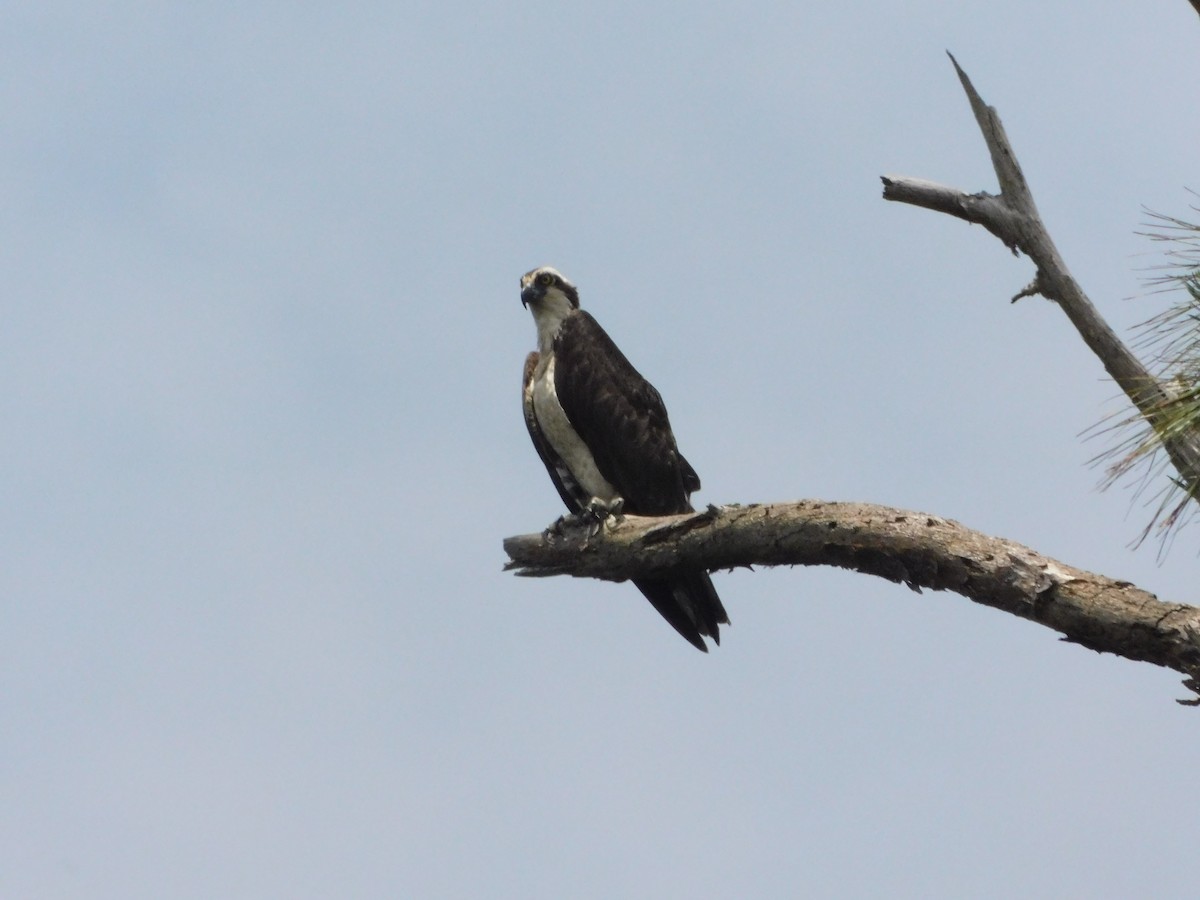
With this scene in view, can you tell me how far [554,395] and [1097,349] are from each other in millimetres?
3778

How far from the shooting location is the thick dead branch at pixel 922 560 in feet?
16.2

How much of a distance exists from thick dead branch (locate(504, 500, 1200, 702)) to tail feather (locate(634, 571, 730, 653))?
0.81m

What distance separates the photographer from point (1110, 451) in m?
5.14

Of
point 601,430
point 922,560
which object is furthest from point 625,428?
point 922,560

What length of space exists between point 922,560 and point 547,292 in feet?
16.1

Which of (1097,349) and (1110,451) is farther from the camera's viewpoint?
(1097,349)

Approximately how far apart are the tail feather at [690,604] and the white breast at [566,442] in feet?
2.85

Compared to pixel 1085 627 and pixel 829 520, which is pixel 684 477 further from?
pixel 1085 627

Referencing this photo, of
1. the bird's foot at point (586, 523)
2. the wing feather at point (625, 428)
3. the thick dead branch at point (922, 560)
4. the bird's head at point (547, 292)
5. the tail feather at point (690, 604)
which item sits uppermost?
the bird's head at point (547, 292)

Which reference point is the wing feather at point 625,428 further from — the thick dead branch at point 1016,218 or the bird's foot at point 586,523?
the thick dead branch at point 1016,218

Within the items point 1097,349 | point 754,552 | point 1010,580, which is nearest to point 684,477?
point 754,552

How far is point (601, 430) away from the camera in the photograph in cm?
884

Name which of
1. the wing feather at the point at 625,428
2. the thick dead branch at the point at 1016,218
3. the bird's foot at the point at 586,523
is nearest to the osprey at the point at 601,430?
the wing feather at the point at 625,428

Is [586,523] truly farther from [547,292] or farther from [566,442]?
[547,292]
